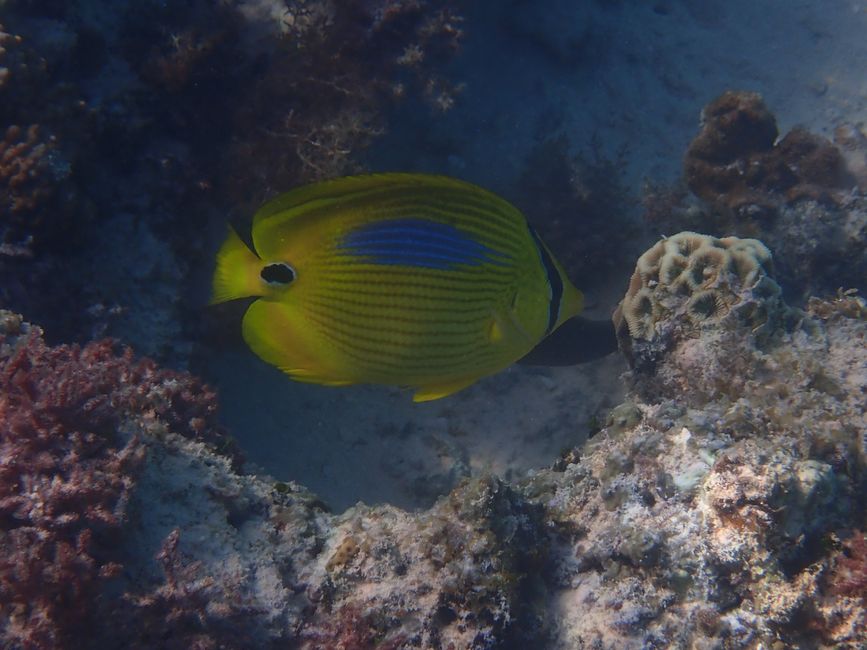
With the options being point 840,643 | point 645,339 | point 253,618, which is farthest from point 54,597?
point 645,339

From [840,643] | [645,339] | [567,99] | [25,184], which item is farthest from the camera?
[567,99]

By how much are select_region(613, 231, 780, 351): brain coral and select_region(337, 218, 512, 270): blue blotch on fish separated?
2639 millimetres

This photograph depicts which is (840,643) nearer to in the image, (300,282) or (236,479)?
(300,282)

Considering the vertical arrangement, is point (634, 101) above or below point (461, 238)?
below

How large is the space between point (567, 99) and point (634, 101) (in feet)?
3.24

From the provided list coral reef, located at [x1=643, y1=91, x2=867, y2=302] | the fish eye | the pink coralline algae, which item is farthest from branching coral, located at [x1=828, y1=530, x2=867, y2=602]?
coral reef, located at [x1=643, y1=91, x2=867, y2=302]

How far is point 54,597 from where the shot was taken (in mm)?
2338

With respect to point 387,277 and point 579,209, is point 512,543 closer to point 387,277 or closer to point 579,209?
point 387,277

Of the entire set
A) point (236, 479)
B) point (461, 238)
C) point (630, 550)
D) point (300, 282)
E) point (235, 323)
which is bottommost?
point (235, 323)

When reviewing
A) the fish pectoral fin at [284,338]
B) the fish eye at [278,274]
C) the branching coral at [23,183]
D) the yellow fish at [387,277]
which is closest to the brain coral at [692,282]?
the yellow fish at [387,277]

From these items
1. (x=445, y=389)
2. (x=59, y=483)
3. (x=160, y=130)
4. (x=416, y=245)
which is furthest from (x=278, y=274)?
(x=160, y=130)

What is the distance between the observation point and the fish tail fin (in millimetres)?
2088

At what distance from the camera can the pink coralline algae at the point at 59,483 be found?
232 centimetres

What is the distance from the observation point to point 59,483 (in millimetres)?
2553
